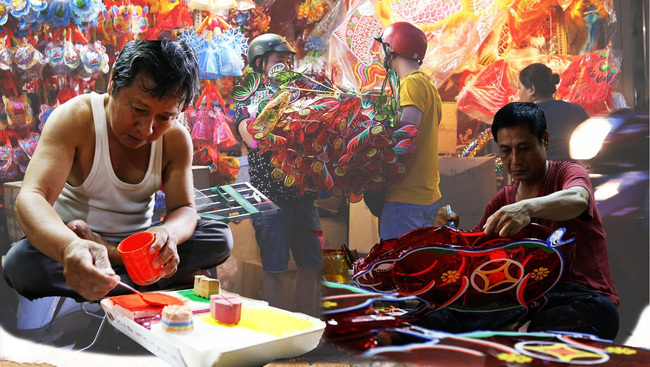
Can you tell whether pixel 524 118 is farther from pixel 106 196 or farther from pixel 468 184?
pixel 106 196

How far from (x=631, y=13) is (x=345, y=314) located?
1.90 m

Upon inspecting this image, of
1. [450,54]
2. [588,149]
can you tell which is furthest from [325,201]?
[588,149]

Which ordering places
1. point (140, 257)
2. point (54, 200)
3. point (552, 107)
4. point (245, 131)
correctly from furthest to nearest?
1. point (552, 107)
2. point (245, 131)
3. point (54, 200)
4. point (140, 257)

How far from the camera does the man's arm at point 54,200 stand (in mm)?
1284

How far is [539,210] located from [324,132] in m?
1.16

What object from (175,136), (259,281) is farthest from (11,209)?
(175,136)

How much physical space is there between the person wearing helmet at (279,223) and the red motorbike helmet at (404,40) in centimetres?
42

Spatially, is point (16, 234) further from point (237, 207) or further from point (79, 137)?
point (79, 137)

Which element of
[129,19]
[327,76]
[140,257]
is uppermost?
[129,19]

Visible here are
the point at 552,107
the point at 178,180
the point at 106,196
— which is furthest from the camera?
the point at 552,107

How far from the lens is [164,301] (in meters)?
1.35

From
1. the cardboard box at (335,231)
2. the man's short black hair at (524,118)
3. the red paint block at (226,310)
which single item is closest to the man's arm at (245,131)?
the cardboard box at (335,231)

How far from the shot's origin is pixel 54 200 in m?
1.49

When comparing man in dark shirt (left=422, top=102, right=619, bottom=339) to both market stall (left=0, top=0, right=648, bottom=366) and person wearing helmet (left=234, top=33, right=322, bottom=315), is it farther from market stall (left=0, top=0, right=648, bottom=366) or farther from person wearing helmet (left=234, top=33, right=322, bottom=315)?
person wearing helmet (left=234, top=33, right=322, bottom=315)
